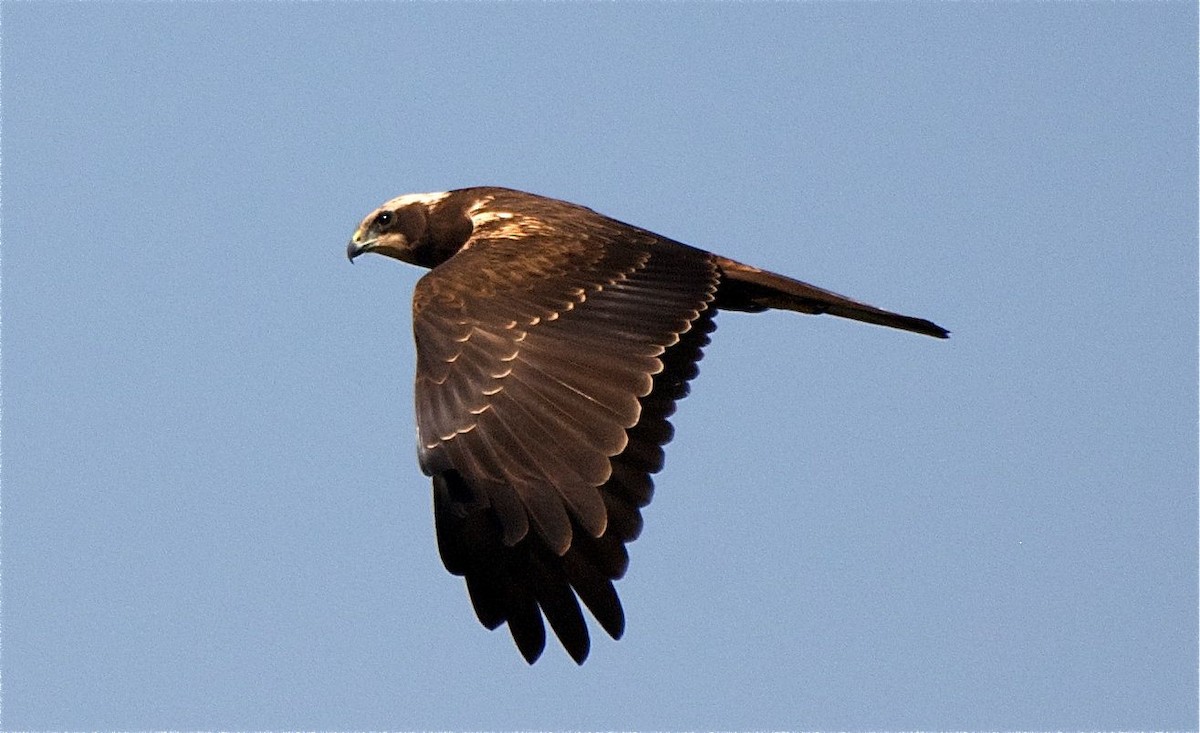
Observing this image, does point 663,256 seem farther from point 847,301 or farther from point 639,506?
point 639,506

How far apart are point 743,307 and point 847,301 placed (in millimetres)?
686

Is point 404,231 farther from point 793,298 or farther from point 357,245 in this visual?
point 793,298

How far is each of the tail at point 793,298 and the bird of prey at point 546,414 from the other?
0.52 meters

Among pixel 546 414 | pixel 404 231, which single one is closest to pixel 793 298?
pixel 546 414

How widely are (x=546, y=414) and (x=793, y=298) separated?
218cm

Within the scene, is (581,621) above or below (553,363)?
below

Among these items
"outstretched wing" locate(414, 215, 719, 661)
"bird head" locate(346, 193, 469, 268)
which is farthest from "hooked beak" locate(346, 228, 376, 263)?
"outstretched wing" locate(414, 215, 719, 661)

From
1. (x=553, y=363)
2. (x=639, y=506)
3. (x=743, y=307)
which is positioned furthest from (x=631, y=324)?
(x=743, y=307)

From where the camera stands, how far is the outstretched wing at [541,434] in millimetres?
7043

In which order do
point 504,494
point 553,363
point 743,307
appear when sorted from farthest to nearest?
1. point 743,307
2. point 553,363
3. point 504,494

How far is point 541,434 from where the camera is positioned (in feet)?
23.5

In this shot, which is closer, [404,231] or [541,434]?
[541,434]

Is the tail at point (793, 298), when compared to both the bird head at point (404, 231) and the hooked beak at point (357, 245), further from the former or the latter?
the hooked beak at point (357, 245)

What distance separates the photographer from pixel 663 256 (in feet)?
28.8
